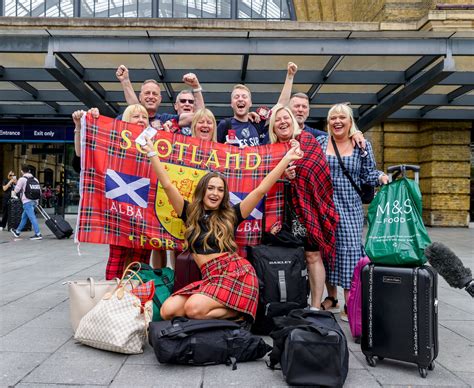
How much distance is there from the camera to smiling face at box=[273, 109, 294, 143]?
4.10 meters

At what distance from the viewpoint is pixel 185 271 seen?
12.5ft

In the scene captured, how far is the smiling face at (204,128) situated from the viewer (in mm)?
4234

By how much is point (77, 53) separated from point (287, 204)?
304 inches

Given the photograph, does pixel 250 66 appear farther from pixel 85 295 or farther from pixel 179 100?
pixel 85 295

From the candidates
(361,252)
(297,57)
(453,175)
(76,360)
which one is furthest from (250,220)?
(453,175)

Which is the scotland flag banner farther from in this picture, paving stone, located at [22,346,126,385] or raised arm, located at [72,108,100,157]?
paving stone, located at [22,346,126,385]

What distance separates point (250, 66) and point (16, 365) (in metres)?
9.58

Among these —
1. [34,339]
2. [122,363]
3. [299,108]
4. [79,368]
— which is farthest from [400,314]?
[34,339]

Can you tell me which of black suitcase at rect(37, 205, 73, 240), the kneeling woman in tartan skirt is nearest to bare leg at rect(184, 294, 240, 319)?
the kneeling woman in tartan skirt

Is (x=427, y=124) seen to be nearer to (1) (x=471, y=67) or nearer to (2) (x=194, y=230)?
(1) (x=471, y=67)

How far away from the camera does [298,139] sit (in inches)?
159

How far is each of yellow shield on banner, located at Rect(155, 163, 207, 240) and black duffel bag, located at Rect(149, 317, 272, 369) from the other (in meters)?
1.17

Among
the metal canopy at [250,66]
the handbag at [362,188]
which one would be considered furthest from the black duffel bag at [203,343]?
the metal canopy at [250,66]

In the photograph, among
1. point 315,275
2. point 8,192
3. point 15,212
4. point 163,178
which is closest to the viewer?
point 163,178
